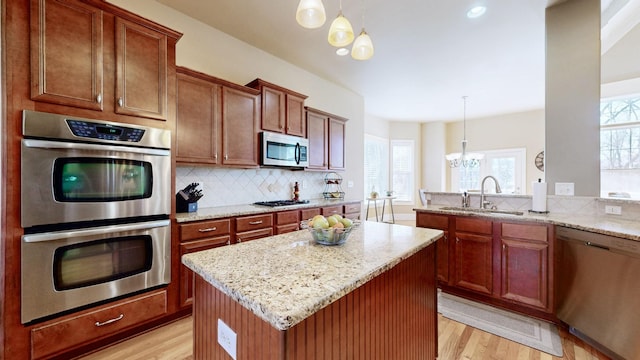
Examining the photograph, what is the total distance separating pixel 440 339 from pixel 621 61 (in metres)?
5.48

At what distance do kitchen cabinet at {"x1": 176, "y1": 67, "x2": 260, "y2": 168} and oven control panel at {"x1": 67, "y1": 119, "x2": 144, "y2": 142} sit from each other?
520 millimetres

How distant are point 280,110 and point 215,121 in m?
0.91

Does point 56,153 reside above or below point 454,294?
above

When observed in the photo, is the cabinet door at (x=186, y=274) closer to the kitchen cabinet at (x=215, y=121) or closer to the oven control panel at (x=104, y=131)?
the kitchen cabinet at (x=215, y=121)

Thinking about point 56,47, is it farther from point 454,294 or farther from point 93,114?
point 454,294

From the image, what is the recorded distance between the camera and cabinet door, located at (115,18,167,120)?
1895 millimetres

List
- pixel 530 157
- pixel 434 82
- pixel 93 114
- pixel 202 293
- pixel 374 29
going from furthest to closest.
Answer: pixel 530 157 → pixel 434 82 → pixel 374 29 → pixel 93 114 → pixel 202 293

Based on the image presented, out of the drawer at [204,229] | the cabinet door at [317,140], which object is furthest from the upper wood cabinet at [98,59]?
the cabinet door at [317,140]

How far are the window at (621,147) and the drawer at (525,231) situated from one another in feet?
12.0

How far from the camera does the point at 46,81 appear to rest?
1.60 m

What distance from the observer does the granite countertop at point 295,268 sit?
716 mm

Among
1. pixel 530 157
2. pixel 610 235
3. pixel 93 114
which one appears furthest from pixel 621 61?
pixel 93 114

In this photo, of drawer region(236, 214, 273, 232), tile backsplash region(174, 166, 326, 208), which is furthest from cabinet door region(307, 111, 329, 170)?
drawer region(236, 214, 273, 232)

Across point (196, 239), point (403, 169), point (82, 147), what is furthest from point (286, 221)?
point (403, 169)
